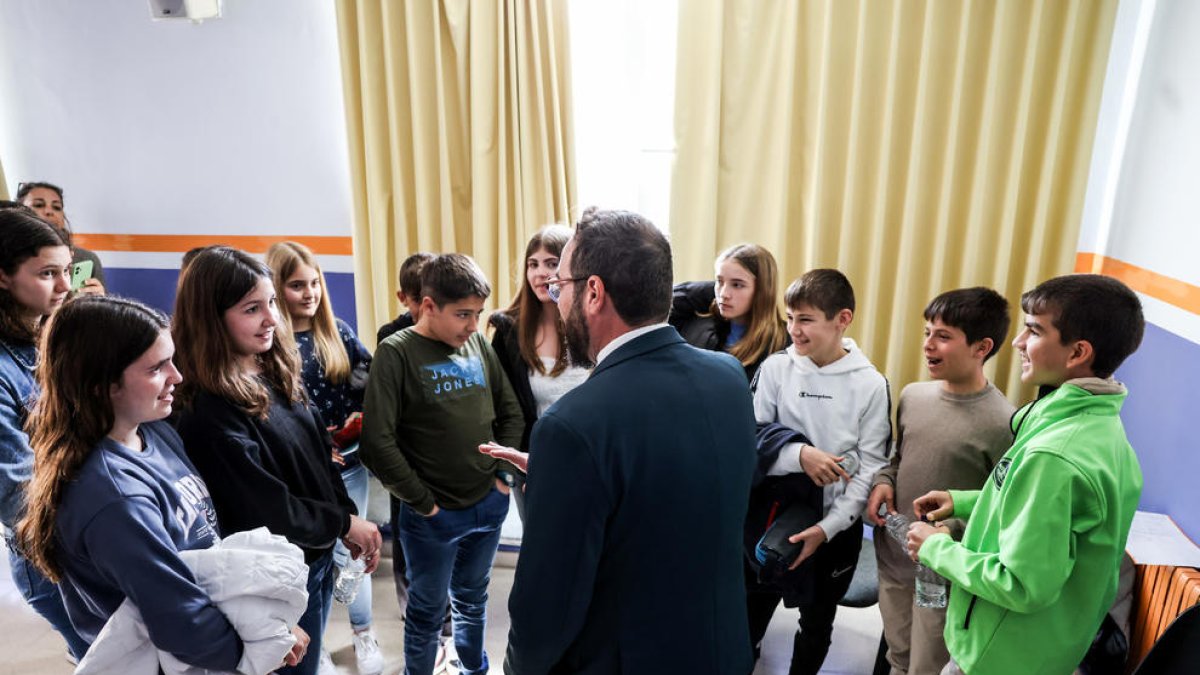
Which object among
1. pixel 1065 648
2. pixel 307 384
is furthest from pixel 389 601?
pixel 1065 648

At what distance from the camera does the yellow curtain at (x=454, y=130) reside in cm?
301

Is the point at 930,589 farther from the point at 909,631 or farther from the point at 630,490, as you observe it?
the point at 630,490

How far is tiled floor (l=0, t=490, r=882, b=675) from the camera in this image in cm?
252

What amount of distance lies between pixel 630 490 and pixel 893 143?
2353mm

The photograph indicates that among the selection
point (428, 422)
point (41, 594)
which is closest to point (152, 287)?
point (41, 594)

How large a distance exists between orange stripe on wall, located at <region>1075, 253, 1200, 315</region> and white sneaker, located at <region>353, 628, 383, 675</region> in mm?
2939

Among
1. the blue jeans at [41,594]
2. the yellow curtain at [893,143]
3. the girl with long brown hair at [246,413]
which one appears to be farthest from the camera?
the yellow curtain at [893,143]

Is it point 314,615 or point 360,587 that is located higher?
point 314,615

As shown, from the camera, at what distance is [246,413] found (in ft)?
5.06

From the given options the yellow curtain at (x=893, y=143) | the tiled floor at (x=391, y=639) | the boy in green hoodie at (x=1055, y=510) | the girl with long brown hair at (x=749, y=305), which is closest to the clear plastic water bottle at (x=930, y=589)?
the boy in green hoodie at (x=1055, y=510)

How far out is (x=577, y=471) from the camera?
42.0 inches

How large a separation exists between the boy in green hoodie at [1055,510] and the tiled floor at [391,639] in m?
1.15

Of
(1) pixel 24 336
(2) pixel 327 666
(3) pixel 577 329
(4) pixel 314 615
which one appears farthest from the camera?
(2) pixel 327 666

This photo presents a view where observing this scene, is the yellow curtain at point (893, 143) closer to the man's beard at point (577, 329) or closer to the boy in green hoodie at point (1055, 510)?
the boy in green hoodie at point (1055, 510)
